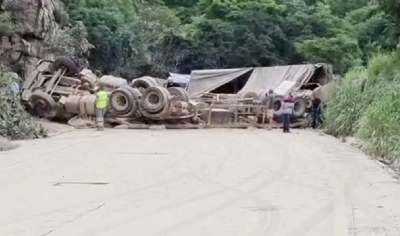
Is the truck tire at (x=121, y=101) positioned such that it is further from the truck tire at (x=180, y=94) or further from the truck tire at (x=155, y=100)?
the truck tire at (x=180, y=94)

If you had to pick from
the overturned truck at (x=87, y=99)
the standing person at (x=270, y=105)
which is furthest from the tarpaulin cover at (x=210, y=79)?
the overturned truck at (x=87, y=99)

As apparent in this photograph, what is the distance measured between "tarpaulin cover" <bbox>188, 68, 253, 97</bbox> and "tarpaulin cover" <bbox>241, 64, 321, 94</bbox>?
0.91 metres

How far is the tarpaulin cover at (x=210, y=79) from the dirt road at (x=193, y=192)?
633 inches

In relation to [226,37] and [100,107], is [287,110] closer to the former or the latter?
[100,107]

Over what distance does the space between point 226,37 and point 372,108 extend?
24581mm

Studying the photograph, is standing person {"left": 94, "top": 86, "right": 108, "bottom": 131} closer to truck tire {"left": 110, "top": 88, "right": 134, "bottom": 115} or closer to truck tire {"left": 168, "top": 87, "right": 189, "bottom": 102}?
truck tire {"left": 110, "top": 88, "right": 134, "bottom": 115}

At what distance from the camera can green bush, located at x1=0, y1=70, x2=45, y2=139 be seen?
1797 centimetres

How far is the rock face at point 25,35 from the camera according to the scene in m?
27.9

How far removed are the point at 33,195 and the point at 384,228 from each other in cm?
453

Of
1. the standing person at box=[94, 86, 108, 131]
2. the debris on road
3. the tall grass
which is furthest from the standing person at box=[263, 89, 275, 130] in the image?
the standing person at box=[94, 86, 108, 131]

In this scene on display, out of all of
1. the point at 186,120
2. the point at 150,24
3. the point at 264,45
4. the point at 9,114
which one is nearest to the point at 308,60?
the point at 264,45

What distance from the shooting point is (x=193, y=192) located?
907 cm

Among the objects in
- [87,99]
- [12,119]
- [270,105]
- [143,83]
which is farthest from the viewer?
[143,83]

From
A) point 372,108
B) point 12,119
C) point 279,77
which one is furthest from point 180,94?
point 372,108
